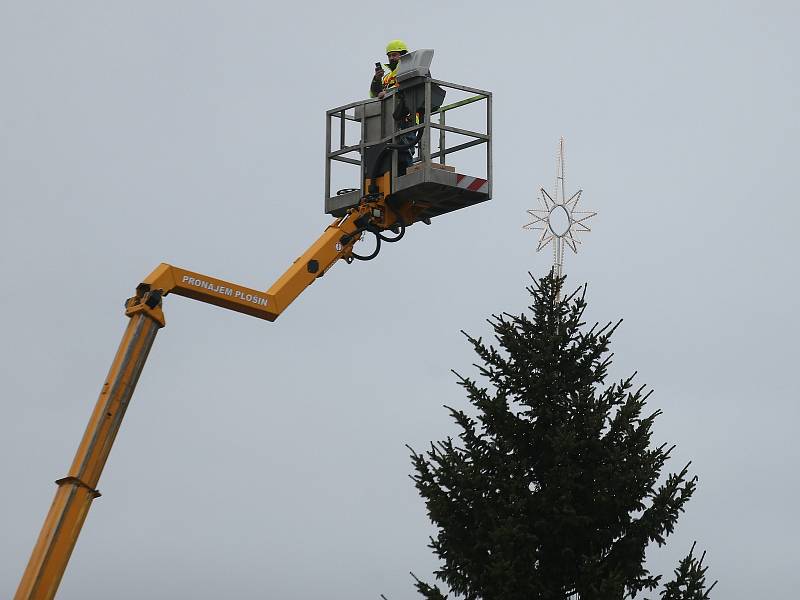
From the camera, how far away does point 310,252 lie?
28109 mm

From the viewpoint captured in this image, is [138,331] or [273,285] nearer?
[138,331]

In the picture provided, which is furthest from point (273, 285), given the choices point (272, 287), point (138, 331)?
point (138, 331)

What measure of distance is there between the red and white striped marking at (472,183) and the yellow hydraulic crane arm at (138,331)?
1277mm

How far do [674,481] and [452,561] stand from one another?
134 inches

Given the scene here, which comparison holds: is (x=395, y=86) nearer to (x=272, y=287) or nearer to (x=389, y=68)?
(x=389, y=68)

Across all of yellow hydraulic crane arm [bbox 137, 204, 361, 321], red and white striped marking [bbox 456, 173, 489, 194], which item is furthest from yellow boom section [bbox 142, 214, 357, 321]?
red and white striped marking [bbox 456, 173, 489, 194]

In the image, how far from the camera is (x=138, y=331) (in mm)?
24781

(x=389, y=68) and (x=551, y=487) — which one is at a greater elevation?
(x=389, y=68)

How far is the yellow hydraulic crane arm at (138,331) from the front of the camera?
2312 centimetres

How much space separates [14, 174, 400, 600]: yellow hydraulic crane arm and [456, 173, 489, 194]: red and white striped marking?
1277mm

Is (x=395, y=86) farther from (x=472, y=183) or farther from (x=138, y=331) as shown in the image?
(x=138, y=331)

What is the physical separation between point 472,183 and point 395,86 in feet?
7.36

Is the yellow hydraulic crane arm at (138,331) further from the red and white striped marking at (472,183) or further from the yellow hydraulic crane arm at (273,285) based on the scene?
the red and white striped marking at (472,183)

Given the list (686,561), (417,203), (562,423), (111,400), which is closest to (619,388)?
(562,423)
